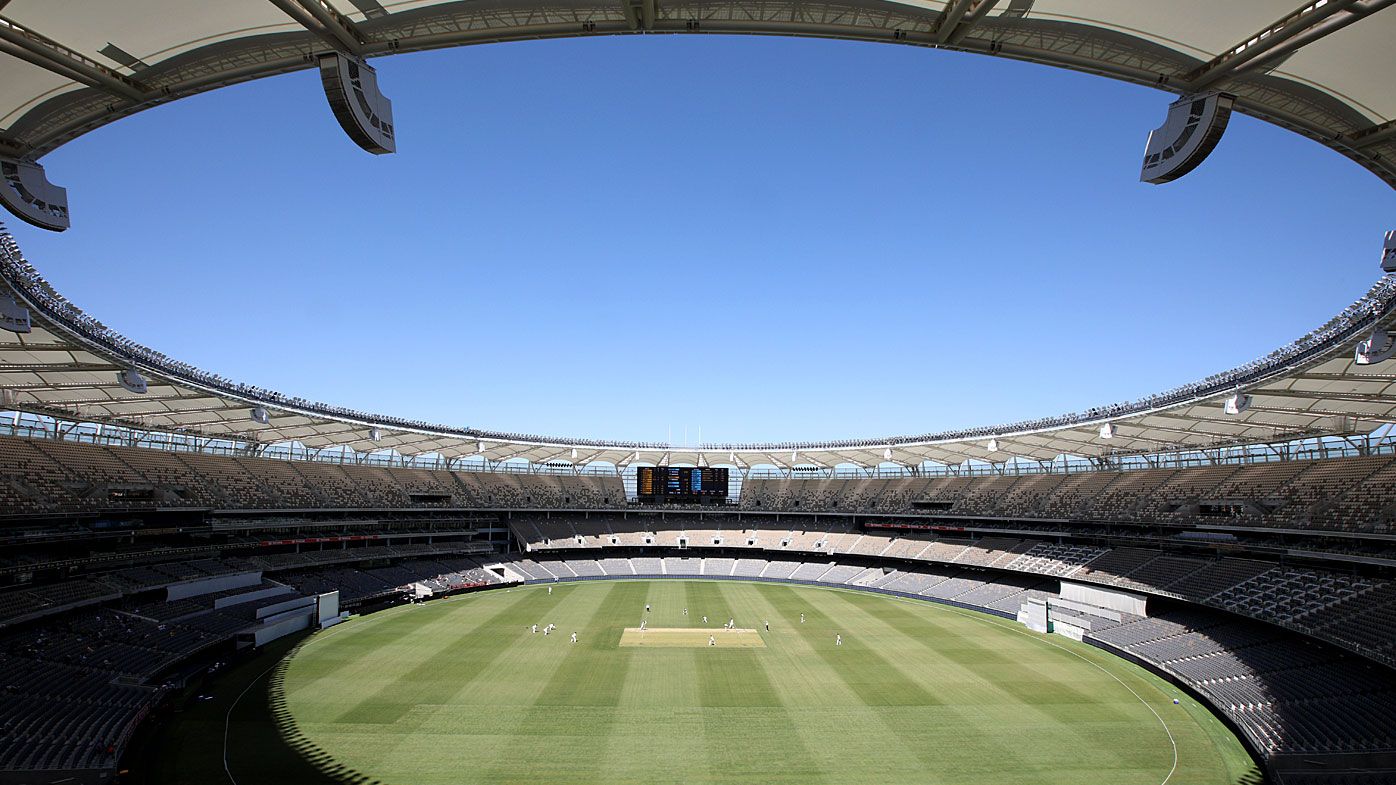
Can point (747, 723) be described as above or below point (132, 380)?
below

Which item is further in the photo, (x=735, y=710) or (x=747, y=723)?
(x=735, y=710)

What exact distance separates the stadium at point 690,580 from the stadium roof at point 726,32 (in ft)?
0.13

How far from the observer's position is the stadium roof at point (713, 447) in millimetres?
23939

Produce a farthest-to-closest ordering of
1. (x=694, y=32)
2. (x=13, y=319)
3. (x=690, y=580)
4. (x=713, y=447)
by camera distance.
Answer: (x=713, y=447) < (x=690, y=580) < (x=13, y=319) < (x=694, y=32)

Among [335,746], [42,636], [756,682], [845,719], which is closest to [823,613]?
[756,682]

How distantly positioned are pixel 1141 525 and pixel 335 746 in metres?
45.7

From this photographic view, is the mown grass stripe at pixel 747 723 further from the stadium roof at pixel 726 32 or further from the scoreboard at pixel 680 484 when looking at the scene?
the scoreboard at pixel 680 484

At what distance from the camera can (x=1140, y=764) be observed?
2205cm

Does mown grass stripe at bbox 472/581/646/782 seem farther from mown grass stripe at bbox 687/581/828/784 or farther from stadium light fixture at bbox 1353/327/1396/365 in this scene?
stadium light fixture at bbox 1353/327/1396/365

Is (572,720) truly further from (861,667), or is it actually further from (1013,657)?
(1013,657)

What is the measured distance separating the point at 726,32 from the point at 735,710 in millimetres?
24647

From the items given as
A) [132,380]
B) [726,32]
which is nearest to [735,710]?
[726,32]

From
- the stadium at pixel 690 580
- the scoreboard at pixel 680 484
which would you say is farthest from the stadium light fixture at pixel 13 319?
the scoreboard at pixel 680 484

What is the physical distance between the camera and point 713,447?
2859 inches
